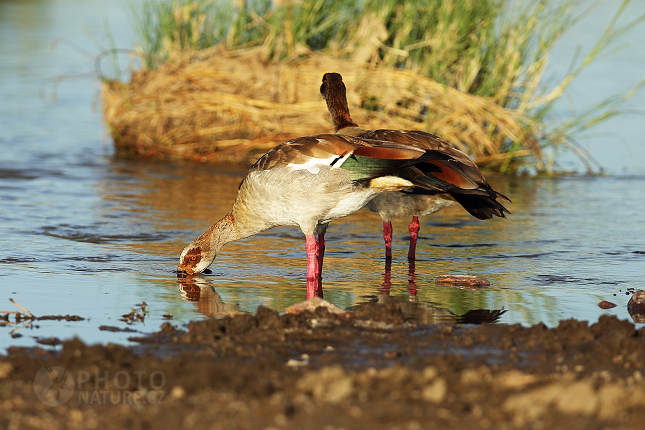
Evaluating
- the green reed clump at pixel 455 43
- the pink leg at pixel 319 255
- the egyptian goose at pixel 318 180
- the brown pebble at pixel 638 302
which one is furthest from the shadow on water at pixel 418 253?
the green reed clump at pixel 455 43

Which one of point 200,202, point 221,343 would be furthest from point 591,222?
point 221,343

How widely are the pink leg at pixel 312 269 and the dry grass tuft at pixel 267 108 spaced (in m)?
5.80

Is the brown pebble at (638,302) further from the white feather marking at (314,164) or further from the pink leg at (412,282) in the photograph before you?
the white feather marking at (314,164)

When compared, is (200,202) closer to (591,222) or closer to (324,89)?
(324,89)

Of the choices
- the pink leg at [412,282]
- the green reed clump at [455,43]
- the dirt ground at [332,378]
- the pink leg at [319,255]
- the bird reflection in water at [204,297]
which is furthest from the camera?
the green reed clump at [455,43]

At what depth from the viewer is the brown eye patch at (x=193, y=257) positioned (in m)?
6.96

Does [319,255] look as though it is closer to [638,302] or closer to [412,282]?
[412,282]

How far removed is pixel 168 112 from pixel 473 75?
4626 mm

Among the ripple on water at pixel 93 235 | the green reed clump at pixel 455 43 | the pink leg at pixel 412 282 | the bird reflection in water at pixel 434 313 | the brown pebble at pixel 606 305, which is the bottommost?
the pink leg at pixel 412 282

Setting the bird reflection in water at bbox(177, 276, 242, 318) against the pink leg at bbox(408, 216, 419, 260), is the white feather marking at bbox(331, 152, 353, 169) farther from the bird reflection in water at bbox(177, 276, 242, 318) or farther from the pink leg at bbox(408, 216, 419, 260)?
the pink leg at bbox(408, 216, 419, 260)

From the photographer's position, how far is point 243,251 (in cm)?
804

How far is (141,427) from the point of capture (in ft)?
11.3

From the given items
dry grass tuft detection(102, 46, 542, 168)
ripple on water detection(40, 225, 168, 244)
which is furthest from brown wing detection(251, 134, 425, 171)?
dry grass tuft detection(102, 46, 542, 168)

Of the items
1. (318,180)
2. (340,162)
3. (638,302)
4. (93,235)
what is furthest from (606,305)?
(93,235)
